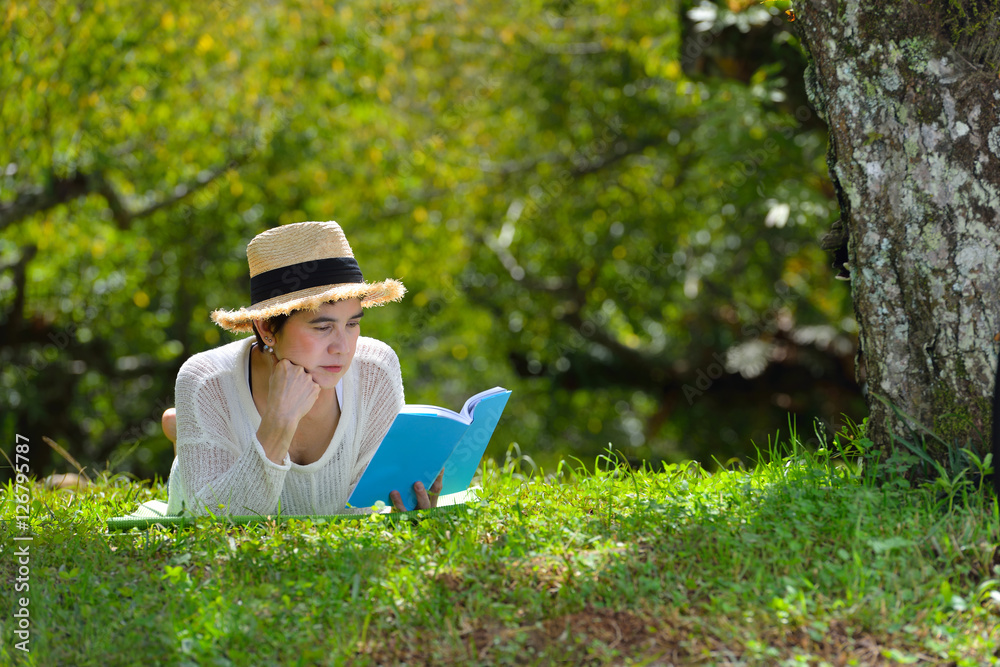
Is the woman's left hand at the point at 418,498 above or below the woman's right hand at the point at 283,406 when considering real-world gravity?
below

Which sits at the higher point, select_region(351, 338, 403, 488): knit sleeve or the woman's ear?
the woman's ear

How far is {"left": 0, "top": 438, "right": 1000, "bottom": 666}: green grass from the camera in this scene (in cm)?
239

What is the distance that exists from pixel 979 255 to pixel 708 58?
4019 millimetres

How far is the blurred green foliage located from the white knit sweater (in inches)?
188

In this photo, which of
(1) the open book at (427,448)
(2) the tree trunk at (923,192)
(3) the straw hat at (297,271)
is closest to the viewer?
(2) the tree trunk at (923,192)

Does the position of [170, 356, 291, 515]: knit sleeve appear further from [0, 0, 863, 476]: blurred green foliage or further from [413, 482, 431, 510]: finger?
[0, 0, 863, 476]: blurred green foliage

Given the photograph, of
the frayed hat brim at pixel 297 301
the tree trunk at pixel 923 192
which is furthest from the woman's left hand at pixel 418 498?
the tree trunk at pixel 923 192

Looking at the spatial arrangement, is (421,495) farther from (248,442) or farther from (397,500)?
(248,442)

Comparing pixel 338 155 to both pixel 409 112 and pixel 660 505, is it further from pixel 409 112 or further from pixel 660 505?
pixel 660 505

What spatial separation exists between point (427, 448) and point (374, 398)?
22.1 inches

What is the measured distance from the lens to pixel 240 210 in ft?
33.8

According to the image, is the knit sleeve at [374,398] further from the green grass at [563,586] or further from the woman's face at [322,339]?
the green grass at [563,586]

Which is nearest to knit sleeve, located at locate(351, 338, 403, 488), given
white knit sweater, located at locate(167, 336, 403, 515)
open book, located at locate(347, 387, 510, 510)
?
white knit sweater, located at locate(167, 336, 403, 515)

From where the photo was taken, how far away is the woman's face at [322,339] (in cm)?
330
